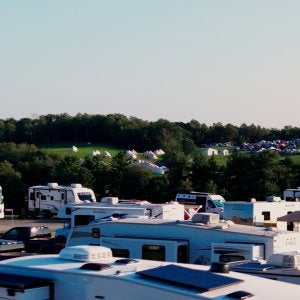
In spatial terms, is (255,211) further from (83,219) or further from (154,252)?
(154,252)

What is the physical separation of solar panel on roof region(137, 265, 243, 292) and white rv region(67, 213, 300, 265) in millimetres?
5063

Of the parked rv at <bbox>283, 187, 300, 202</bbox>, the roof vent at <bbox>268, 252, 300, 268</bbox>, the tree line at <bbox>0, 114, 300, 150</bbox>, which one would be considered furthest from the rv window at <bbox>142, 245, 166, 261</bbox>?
the tree line at <bbox>0, 114, 300, 150</bbox>

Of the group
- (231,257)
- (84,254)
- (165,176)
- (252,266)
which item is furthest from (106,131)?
(84,254)

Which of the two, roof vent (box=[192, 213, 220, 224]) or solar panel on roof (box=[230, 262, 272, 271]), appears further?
roof vent (box=[192, 213, 220, 224])

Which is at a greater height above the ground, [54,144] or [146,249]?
[54,144]

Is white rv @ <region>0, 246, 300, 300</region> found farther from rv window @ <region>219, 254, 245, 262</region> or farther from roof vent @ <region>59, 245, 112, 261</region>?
rv window @ <region>219, 254, 245, 262</region>

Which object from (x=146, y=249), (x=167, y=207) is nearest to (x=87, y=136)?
(x=167, y=207)

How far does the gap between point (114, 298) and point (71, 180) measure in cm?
3968

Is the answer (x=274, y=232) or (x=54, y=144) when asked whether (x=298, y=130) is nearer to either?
(x=54, y=144)

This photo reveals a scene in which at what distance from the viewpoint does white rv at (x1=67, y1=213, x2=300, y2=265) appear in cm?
1093

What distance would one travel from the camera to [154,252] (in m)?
11.5

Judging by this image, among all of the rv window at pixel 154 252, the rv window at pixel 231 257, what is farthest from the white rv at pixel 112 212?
the rv window at pixel 231 257

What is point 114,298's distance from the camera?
18.3 feet

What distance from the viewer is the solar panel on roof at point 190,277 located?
17.5 ft
